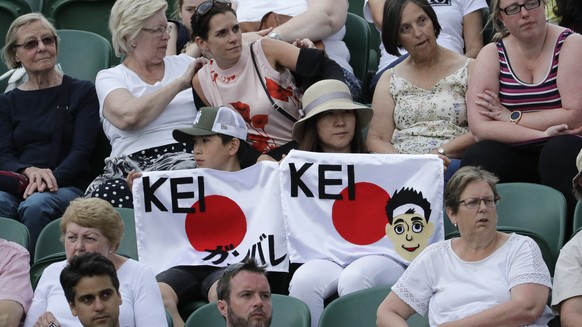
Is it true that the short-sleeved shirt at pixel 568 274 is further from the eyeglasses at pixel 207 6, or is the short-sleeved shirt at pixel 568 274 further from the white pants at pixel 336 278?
the eyeglasses at pixel 207 6

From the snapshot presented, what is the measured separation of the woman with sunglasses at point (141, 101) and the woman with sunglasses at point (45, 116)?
20 cm

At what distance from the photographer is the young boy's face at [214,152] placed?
22.1 ft

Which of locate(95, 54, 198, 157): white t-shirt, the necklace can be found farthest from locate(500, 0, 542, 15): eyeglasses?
locate(95, 54, 198, 157): white t-shirt

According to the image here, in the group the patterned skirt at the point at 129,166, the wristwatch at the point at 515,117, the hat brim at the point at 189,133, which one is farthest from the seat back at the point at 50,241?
the wristwatch at the point at 515,117

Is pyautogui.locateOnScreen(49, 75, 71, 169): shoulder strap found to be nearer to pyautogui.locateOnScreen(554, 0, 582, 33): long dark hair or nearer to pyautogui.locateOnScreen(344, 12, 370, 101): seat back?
pyautogui.locateOnScreen(344, 12, 370, 101): seat back

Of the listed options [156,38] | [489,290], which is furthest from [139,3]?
[489,290]

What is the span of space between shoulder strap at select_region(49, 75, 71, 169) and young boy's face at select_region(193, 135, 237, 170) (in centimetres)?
133

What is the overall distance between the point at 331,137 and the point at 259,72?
0.81m

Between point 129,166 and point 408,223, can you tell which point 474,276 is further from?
point 129,166

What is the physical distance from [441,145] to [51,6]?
385 centimetres

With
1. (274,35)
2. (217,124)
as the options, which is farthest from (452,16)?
(217,124)

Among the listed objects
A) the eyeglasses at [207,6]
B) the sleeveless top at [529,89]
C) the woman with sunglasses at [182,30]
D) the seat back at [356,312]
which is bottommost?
the seat back at [356,312]

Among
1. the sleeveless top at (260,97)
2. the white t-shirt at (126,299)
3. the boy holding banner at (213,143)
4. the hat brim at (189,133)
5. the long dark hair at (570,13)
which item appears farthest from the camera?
the long dark hair at (570,13)

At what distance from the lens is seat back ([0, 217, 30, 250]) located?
673cm
